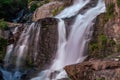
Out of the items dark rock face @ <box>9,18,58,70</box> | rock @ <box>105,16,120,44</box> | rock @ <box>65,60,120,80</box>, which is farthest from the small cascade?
rock @ <box>65,60,120,80</box>

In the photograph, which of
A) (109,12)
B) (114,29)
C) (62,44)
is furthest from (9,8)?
(114,29)

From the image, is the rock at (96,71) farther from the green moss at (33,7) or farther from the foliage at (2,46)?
the green moss at (33,7)

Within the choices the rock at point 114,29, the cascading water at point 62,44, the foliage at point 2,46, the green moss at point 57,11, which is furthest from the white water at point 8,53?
the green moss at point 57,11

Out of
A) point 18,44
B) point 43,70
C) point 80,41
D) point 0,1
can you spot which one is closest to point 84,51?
point 80,41

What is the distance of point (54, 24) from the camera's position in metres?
19.8

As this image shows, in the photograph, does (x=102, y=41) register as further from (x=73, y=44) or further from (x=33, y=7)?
(x=33, y=7)

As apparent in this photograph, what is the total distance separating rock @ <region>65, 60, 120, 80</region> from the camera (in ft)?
41.4

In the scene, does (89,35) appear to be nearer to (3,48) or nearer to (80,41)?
(80,41)

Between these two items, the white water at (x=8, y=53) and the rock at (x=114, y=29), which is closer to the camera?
the rock at (x=114, y=29)

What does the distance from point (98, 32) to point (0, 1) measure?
13597mm

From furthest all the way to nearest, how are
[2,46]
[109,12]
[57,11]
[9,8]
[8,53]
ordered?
1. [9,8]
2. [57,11]
3. [2,46]
4. [8,53]
5. [109,12]

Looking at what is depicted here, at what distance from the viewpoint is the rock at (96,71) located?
12.6 meters

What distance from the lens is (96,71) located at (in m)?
13.0

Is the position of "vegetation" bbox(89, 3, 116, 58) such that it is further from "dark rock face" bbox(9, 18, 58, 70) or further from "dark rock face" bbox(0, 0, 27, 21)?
"dark rock face" bbox(0, 0, 27, 21)
